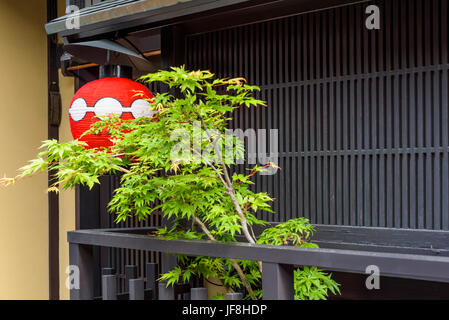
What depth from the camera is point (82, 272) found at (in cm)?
409

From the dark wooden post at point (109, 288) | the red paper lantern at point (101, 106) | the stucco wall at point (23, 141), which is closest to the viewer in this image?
the dark wooden post at point (109, 288)

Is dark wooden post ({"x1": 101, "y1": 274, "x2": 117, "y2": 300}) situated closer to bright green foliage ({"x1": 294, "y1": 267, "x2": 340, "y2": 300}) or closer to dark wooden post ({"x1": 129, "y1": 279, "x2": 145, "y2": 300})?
dark wooden post ({"x1": 129, "y1": 279, "x2": 145, "y2": 300})

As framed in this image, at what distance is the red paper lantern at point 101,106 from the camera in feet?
14.2

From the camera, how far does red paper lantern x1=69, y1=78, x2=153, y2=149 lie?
4.32 meters

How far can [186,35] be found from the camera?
5.54 metres

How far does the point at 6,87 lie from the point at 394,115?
18.5ft

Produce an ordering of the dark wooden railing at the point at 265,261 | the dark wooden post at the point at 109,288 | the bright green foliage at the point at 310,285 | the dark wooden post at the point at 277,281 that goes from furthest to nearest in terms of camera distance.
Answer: the dark wooden post at the point at 109,288 < the bright green foliage at the point at 310,285 < the dark wooden post at the point at 277,281 < the dark wooden railing at the point at 265,261

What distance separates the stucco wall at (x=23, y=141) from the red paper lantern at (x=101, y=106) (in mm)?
3524

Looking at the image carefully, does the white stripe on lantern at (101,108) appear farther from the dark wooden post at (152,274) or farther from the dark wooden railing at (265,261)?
the dark wooden post at (152,274)

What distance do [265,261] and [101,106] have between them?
218 centimetres

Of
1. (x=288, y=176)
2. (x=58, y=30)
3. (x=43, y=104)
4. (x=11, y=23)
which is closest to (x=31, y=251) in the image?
(x=43, y=104)

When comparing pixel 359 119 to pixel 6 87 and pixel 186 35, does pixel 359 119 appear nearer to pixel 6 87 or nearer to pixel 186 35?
pixel 186 35

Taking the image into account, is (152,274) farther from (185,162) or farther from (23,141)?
(23,141)


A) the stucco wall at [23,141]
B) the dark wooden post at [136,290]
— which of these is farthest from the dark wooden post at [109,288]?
the stucco wall at [23,141]
